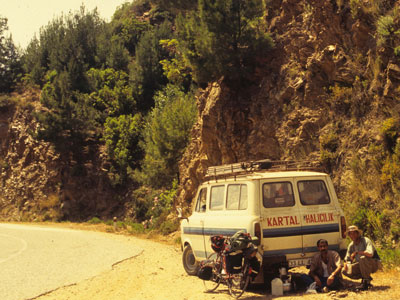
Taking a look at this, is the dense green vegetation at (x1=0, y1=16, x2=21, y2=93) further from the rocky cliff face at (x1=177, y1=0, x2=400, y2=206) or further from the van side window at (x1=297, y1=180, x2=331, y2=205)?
the van side window at (x1=297, y1=180, x2=331, y2=205)

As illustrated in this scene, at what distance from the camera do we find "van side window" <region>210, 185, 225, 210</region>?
10.1 metres

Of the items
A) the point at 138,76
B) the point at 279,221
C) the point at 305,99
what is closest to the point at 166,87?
the point at 138,76

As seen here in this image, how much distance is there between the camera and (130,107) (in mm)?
41406

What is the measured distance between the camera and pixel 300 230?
879 centimetres

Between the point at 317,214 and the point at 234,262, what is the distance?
1.89 meters

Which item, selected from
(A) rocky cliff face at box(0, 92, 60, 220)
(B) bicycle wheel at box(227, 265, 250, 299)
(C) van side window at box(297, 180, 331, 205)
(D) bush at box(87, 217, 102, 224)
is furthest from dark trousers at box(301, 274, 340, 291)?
(A) rocky cliff face at box(0, 92, 60, 220)

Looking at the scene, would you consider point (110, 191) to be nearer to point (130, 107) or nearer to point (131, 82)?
point (130, 107)

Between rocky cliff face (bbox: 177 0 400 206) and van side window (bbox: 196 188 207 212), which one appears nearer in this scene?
van side window (bbox: 196 188 207 212)

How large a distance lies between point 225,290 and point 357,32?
1056 centimetres

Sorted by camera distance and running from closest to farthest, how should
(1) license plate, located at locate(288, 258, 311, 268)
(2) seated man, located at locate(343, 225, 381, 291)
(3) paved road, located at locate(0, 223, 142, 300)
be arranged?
(2) seated man, located at locate(343, 225, 381, 291), (1) license plate, located at locate(288, 258, 311, 268), (3) paved road, located at locate(0, 223, 142, 300)

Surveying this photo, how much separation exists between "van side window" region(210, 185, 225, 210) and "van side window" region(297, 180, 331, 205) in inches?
70.4

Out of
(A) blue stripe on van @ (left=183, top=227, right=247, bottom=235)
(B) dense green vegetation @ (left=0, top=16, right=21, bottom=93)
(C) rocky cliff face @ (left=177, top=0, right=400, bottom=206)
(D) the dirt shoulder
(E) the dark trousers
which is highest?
(B) dense green vegetation @ (left=0, top=16, right=21, bottom=93)

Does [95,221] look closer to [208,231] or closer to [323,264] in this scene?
[208,231]

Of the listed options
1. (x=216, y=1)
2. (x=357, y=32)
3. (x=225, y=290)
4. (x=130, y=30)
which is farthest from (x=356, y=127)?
(x=130, y=30)
